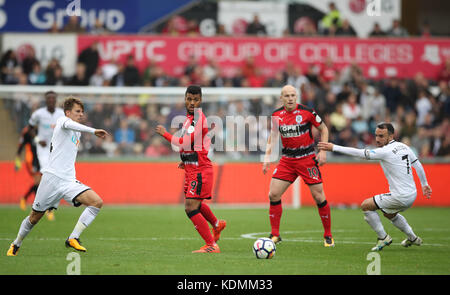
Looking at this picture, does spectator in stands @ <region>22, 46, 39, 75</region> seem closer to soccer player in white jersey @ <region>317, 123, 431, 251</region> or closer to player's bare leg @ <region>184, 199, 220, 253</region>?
player's bare leg @ <region>184, 199, 220, 253</region>

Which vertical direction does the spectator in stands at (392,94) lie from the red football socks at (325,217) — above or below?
above

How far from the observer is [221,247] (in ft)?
38.0

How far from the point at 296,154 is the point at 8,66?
12.8 m

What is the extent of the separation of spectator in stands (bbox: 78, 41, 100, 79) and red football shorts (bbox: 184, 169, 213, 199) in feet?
41.4

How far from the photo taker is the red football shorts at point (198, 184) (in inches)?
422

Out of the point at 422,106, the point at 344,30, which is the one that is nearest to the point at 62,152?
the point at 422,106

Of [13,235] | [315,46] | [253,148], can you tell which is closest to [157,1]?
[315,46]

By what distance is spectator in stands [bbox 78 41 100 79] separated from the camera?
22625 mm

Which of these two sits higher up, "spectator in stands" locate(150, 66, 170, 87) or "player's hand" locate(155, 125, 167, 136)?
"spectator in stands" locate(150, 66, 170, 87)

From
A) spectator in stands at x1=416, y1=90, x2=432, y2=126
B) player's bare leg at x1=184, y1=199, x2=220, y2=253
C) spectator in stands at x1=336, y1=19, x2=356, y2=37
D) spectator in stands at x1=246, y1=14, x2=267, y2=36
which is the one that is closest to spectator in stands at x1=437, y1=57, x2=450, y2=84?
spectator in stands at x1=416, y1=90, x2=432, y2=126

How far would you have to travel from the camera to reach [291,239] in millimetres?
12922

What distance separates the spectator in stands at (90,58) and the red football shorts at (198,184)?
1262 centimetres

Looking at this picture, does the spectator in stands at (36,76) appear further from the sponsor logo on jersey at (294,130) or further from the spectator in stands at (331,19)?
the sponsor logo on jersey at (294,130)

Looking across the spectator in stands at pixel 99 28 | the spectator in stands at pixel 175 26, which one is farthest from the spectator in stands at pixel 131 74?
the spectator in stands at pixel 175 26
